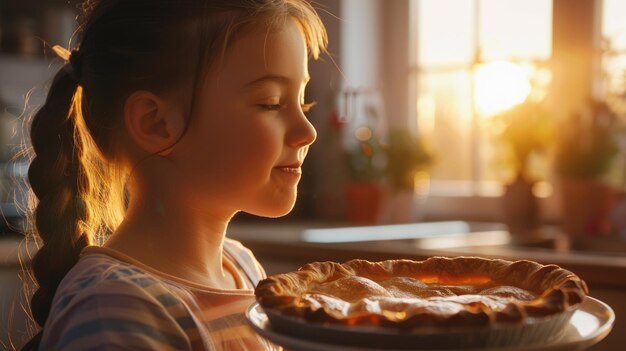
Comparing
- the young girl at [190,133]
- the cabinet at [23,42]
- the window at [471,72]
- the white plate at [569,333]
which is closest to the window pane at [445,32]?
the window at [471,72]

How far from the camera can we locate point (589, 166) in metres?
2.29

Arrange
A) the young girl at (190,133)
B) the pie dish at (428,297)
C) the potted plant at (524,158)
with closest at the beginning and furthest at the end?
the pie dish at (428,297) → the young girl at (190,133) → the potted plant at (524,158)

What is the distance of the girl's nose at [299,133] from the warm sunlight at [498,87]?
1.82 metres

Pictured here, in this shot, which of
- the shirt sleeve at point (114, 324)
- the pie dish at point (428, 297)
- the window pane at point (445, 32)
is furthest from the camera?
the window pane at point (445, 32)

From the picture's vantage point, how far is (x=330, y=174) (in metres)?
3.12

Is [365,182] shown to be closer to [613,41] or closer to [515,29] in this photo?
[515,29]

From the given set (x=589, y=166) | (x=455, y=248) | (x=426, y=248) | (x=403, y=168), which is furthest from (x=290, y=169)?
(x=403, y=168)

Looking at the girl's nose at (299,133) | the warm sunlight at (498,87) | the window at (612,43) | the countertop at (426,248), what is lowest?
the countertop at (426,248)

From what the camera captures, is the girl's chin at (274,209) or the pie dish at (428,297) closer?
the pie dish at (428,297)

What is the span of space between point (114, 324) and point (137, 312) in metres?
0.03

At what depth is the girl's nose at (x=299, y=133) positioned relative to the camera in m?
0.88

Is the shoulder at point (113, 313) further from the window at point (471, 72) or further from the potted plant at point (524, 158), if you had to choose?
the window at point (471, 72)

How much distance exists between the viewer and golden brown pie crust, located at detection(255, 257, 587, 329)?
0.62 m

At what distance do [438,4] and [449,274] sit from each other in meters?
2.33
